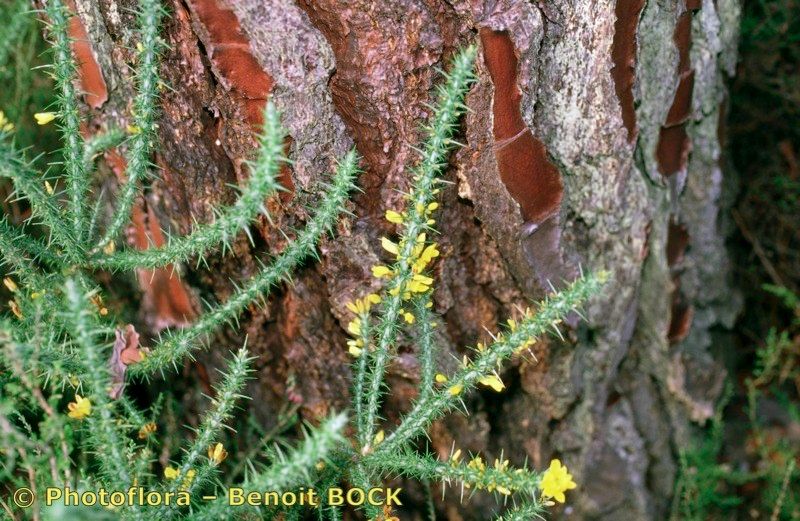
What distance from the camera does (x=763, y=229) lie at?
8.52 ft

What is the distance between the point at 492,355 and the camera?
1.44 metres

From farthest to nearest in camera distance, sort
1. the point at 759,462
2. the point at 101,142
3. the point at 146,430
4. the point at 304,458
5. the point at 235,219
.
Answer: the point at 759,462, the point at 146,430, the point at 101,142, the point at 235,219, the point at 304,458

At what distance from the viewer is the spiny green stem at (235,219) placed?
1123 millimetres

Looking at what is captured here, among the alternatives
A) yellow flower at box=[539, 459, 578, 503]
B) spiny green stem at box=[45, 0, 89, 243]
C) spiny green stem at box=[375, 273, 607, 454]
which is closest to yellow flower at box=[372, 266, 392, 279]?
spiny green stem at box=[375, 273, 607, 454]

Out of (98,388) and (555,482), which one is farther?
(555,482)

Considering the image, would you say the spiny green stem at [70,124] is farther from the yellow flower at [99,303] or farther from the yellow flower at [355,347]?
the yellow flower at [355,347]

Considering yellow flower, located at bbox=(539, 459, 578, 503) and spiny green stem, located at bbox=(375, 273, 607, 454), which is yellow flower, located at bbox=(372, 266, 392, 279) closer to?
spiny green stem, located at bbox=(375, 273, 607, 454)

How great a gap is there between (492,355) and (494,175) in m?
0.37

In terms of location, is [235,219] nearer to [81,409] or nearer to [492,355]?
[81,409]

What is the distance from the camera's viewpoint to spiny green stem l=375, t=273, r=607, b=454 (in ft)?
4.55

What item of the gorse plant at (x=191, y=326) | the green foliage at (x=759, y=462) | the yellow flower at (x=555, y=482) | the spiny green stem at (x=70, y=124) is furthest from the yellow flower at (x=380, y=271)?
the green foliage at (x=759, y=462)

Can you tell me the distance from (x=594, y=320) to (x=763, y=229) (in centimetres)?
117

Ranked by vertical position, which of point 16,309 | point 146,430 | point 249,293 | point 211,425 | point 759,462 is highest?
point 249,293

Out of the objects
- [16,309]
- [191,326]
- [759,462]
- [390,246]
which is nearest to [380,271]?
[390,246]
